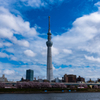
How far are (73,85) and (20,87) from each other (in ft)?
231

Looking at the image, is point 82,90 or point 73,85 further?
A: point 73,85

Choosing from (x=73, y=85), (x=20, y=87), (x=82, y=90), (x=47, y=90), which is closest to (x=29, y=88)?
(x=20, y=87)

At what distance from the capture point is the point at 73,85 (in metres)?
193

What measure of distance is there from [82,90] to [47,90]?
117 ft

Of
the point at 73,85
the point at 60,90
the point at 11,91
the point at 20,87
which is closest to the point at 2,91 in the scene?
the point at 11,91

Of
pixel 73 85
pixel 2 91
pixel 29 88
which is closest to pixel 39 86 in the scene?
pixel 29 88

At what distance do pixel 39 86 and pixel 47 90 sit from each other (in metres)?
13.7

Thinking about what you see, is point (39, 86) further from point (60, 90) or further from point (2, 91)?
point (2, 91)

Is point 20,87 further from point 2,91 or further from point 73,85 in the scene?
point 73,85

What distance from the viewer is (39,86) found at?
15238 cm

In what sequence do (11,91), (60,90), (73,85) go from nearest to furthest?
(11,91) → (60,90) → (73,85)

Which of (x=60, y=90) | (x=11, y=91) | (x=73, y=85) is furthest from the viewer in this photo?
(x=73, y=85)

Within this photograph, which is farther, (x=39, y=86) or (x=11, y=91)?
(x=39, y=86)

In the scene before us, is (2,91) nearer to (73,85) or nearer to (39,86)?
(39,86)
